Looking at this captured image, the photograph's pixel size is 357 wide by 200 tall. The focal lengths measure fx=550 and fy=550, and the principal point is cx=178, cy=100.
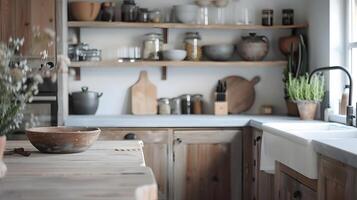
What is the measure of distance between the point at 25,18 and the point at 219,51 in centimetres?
156

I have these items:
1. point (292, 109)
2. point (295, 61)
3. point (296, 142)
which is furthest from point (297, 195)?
point (295, 61)

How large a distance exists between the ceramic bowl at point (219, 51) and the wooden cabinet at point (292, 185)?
1392 millimetres

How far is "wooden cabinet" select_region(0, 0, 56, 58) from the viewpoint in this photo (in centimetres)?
408

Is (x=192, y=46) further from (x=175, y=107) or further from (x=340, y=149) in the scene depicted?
(x=340, y=149)

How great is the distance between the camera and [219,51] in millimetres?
4555

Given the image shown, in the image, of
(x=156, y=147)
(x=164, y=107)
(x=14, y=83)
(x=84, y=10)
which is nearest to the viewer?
(x=14, y=83)

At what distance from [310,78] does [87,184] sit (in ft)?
9.23

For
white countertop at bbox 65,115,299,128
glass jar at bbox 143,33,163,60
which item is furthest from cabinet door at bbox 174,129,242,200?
glass jar at bbox 143,33,163,60

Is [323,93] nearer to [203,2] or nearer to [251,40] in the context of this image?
[251,40]

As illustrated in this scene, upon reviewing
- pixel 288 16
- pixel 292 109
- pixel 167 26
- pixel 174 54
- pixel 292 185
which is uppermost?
pixel 288 16

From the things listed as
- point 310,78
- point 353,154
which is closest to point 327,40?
point 310,78

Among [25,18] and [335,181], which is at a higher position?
[25,18]

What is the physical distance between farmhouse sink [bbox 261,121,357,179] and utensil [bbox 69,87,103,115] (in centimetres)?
148

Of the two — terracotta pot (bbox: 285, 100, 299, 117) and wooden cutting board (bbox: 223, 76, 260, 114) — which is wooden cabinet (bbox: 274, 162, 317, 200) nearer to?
terracotta pot (bbox: 285, 100, 299, 117)
